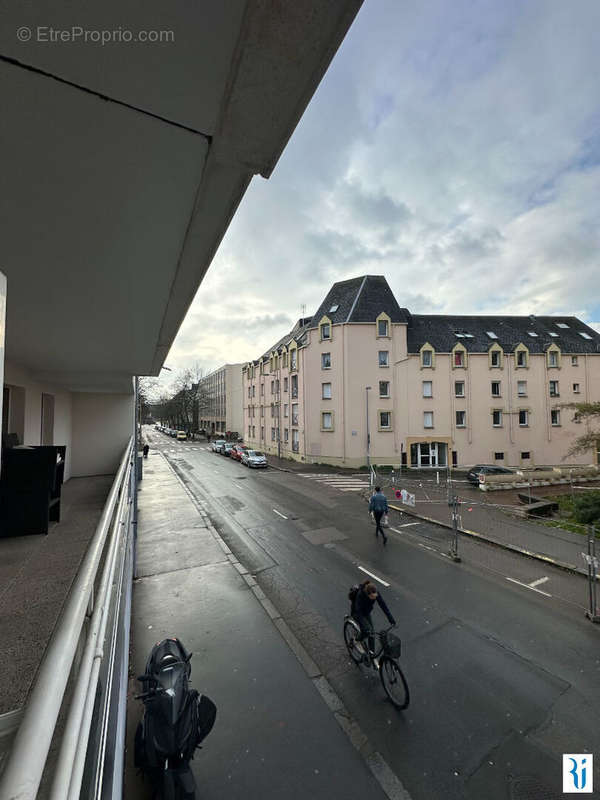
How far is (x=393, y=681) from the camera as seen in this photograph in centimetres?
474

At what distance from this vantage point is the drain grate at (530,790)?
355cm

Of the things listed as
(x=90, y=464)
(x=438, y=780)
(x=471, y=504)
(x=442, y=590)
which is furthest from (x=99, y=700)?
(x=471, y=504)

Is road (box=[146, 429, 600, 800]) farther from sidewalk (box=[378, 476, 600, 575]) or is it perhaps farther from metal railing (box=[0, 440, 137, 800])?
metal railing (box=[0, 440, 137, 800])

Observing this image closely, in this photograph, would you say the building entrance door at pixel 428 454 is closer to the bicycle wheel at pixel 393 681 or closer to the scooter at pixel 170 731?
the bicycle wheel at pixel 393 681

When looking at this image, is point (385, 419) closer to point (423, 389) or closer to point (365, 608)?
point (423, 389)

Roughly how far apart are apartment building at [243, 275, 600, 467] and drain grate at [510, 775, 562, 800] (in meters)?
24.4

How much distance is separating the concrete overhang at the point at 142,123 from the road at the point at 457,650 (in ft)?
19.1

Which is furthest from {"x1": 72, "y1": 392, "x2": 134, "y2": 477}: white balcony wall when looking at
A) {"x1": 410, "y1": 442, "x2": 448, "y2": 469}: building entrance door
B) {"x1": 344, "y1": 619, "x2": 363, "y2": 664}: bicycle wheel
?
{"x1": 410, "y1": 442, "x2": 448, "y2": 469}: building entrance door

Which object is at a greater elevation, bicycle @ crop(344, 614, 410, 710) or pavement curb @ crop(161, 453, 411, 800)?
bicycle @ crop(344, 614, 410, 710)

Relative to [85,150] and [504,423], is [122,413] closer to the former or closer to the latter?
[85,150]

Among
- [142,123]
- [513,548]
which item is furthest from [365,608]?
[513,548]

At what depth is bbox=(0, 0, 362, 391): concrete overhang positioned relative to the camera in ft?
4.00

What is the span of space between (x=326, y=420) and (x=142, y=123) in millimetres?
28286

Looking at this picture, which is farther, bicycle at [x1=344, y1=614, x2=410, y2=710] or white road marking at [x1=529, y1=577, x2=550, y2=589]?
white road marking at [x1=529, y1=577, x2=550, y2=589]
